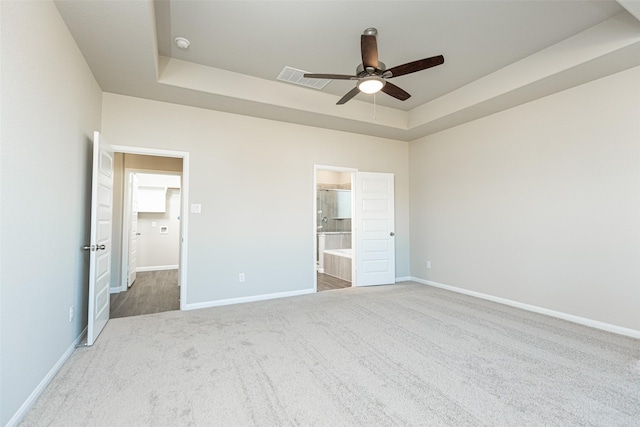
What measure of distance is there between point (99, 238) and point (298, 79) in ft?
9.60

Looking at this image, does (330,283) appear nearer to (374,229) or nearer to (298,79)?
(374,229)

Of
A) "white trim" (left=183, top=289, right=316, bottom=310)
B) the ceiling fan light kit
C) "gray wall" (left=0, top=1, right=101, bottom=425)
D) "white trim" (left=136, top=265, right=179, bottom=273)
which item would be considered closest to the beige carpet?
"gray wall" (left=0, top=1, right=101, bottom=425)

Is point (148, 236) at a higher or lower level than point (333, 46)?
lower

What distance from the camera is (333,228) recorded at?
8.07 metres

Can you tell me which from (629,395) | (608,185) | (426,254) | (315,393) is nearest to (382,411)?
(315,393)

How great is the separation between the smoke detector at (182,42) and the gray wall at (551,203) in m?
4.07

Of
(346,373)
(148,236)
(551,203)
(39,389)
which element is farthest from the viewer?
(148,236)

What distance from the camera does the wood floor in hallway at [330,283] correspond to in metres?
5.28

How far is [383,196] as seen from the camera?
5.52 meters

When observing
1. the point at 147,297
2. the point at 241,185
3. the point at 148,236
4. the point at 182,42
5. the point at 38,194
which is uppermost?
the point at 182,42

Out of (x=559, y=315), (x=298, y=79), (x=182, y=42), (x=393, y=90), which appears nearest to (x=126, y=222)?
(x=182, y=42)

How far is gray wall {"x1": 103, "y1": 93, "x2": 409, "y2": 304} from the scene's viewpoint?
3.87m

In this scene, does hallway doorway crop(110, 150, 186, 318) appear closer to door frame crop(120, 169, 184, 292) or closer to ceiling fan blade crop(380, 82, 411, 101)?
door frame crop(120, 169, 184, 292)

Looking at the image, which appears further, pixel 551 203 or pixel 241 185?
pixel 241 185
